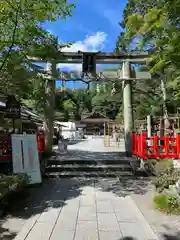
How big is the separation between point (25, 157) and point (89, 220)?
3.14 meters

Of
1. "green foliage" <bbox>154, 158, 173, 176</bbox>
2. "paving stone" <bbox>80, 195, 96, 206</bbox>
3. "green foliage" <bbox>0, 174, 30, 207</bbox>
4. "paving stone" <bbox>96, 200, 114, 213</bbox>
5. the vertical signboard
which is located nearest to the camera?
"green foliage" <bbox>0, 174, 30, 207</bbox>

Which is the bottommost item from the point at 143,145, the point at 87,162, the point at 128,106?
the point at 87,162

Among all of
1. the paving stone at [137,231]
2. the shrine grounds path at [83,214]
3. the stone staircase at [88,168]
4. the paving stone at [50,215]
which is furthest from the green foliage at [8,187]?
the stone staircase at [88,168]

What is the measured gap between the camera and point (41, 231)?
3.52 m

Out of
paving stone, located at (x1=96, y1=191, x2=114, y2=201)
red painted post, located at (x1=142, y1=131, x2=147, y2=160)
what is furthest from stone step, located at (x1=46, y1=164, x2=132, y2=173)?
paving stone, located at (x1=96, y1=191, x2=114, y2=201)

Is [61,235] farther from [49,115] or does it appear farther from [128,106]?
[128,106]

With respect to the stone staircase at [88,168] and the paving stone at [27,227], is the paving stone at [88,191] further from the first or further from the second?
the paving stone at [27,227]

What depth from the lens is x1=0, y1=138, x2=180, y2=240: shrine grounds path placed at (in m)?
3.43

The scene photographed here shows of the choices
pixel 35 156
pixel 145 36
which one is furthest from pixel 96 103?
pixel 145 36

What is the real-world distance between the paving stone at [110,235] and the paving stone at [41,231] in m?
0.84

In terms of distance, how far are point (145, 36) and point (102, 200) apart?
4.03m

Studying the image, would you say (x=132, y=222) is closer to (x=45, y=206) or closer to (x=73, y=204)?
(x=73, y=204)

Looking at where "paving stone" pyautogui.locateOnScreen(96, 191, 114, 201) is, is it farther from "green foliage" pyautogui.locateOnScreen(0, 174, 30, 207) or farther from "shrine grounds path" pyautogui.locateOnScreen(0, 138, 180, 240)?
"green foliage" pyautogui.locateOnScreen(0, 174, 30, 207)

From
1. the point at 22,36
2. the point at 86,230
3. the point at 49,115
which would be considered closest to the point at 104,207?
the point at 86,230
